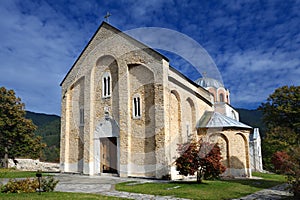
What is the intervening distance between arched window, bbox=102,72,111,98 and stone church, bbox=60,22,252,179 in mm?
73

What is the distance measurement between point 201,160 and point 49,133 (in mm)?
58468

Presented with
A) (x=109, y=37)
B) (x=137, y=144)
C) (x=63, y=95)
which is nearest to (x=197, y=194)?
(x=137, y=144)

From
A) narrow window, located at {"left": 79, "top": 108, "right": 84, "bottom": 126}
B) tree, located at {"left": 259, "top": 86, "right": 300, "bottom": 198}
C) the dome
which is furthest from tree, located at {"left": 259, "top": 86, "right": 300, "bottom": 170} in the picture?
narrow window, located at {"left": 79, "top": 108, "right": 84, "bottom": 126}

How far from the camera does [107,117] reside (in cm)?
1791

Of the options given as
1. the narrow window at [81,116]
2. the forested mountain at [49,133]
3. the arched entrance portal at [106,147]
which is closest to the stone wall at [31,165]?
the narrow window at [81,116]

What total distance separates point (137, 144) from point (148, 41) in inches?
270

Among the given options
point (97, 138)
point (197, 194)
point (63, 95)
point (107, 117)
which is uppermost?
point (63, 95)

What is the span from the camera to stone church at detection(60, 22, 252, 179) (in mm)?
15922

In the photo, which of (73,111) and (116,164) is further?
(73,111)

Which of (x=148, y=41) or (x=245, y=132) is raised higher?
(x=148, y=41)

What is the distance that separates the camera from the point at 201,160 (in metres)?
12.9

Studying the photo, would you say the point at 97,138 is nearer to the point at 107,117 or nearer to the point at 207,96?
the point at 107,117

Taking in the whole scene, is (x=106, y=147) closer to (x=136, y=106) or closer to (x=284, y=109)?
(x=136, y=106)

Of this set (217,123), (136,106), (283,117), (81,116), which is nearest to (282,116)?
(283,117)
